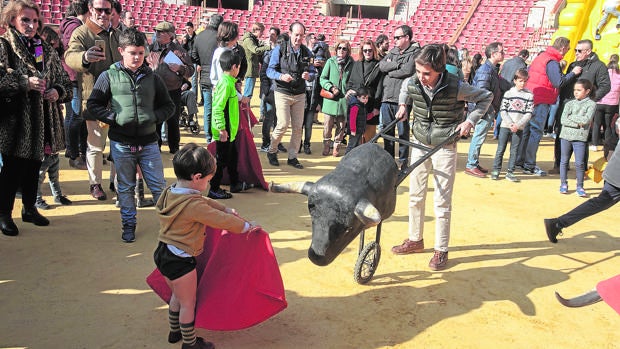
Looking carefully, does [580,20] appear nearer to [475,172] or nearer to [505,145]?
[505,145]

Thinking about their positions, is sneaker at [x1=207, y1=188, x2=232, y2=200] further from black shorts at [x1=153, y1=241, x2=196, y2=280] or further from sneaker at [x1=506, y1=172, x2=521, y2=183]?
sneaker at [x1=506, y1=172, x2=521, y2=183]

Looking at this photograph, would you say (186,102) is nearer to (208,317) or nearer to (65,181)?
(65,181)

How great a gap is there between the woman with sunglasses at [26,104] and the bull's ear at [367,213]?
3209mm

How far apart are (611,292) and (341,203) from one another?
1627mm

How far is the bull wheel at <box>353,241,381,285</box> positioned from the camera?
13.4ft

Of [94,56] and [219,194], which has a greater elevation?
[94,56]

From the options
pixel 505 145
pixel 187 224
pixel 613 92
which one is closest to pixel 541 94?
pixel 505 145

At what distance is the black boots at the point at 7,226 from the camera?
482 centimetres

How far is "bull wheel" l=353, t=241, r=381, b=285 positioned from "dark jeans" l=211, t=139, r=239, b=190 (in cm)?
263

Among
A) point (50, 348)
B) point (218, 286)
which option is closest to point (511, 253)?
point (218, 286)

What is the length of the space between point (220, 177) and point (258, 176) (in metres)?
0.61

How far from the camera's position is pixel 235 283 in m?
3.28

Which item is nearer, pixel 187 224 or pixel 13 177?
pixel 187 224

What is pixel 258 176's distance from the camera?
6691 mm
